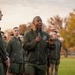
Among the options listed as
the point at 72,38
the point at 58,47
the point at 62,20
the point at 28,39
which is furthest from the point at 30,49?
the point at 62,20

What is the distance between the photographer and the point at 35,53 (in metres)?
9.99

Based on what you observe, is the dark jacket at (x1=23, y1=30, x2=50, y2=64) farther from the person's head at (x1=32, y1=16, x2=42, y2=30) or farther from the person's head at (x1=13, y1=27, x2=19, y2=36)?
the person's head at (x1=13, y1=27, x2=19, y2=36)

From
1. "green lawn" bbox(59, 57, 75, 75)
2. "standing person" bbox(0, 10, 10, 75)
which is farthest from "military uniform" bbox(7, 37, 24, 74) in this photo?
"green lawn" bbox(59, 57, 75, 75)

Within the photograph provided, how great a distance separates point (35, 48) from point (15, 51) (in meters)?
3.58

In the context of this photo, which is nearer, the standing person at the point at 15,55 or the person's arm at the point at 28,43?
the person's arm at the point at 28,43

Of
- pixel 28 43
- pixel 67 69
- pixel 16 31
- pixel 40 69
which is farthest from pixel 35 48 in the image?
pixel 67 69

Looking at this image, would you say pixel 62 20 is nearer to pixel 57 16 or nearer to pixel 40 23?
pixel 57 16

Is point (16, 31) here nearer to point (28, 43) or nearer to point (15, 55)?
point (15, 55)

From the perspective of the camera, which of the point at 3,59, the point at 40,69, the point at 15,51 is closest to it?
the point at 3,59

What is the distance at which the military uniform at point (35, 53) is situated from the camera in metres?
9.93

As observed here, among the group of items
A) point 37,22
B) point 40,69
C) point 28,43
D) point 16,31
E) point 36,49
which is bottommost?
point 40,69

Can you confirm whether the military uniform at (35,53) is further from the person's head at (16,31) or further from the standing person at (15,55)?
the standing person at (15,55)

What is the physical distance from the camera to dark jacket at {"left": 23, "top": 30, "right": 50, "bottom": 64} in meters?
9.91

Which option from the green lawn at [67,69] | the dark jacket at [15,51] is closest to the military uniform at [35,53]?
the dark jacket at [15,51]
